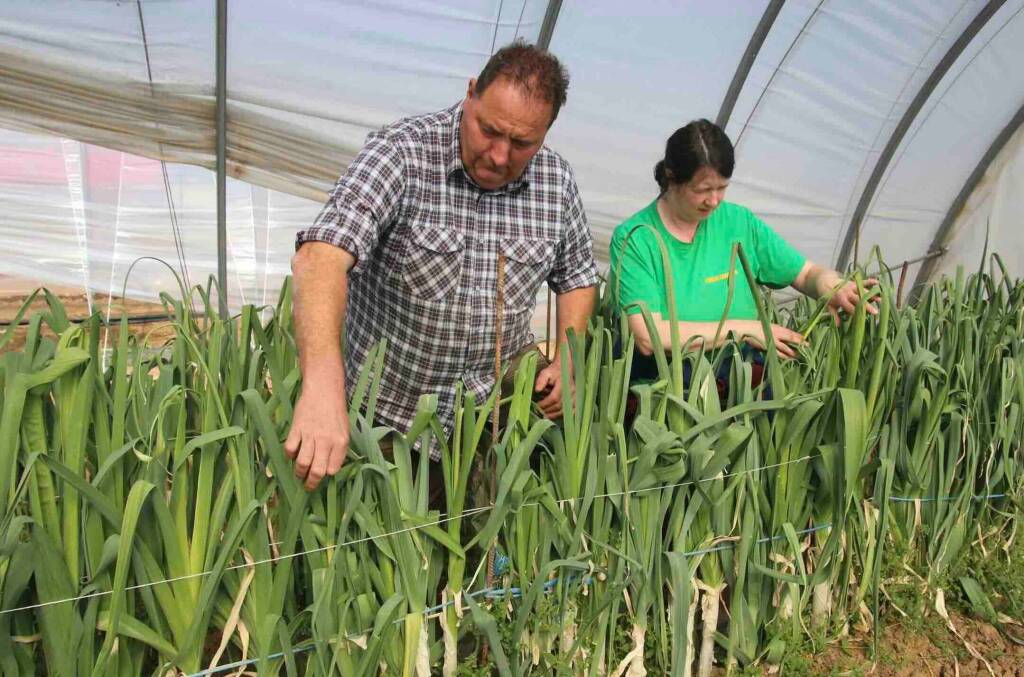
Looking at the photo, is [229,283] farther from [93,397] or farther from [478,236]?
[93,397]

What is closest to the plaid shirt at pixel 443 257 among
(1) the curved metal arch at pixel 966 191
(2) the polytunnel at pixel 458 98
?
(2) the polytunnel at pixel 458 98

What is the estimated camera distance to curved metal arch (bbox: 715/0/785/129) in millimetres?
3844

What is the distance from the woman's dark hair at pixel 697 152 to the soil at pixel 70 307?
9.95 feet

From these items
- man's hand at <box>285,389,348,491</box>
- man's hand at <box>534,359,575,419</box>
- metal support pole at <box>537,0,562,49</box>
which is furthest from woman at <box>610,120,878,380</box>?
metal support pole at <box>537,0,562,49</box>

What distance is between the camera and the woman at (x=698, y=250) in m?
1.88

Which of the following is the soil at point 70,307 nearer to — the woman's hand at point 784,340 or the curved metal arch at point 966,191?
the woman's hand at point 784,340

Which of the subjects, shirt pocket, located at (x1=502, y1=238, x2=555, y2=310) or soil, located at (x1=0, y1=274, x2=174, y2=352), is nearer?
shirt pocket, located at (x1=502, y1=238, x2=555, y2=310)

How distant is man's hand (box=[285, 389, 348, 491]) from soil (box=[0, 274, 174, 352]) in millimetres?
3345

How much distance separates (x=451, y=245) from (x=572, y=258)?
0.28 meters

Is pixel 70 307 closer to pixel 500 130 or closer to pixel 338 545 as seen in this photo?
pixel 500 130

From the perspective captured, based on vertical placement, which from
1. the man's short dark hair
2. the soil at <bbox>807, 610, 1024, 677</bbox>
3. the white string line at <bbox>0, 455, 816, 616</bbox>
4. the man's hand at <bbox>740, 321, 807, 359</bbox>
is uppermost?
the man's short dark hair

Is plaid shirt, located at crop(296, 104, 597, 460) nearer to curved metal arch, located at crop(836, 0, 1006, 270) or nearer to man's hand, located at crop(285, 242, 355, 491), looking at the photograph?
man's hand, located at crop(285, 242, 355, 491)

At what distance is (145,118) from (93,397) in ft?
8.43

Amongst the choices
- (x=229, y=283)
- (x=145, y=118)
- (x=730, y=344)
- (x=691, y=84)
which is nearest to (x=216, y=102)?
(x=145, y=118)
